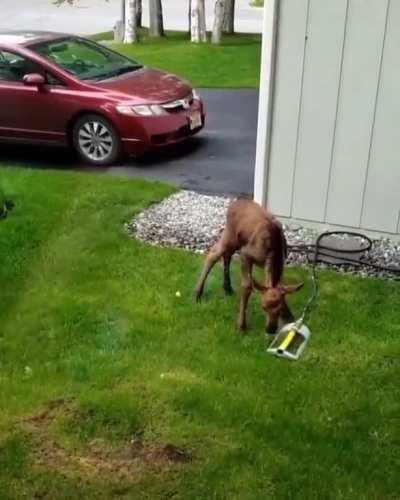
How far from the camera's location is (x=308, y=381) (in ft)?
14.9

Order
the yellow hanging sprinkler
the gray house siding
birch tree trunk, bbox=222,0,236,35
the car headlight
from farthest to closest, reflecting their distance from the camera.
Answer: birch tree trunk, bbox=222,0,236,35
the car headlight
the gray house siding
the yellow hanging sprinkler

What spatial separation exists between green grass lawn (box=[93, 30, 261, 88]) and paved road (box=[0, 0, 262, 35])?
14.0 feet

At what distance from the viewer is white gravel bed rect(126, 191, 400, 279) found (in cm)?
634

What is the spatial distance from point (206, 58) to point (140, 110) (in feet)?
28.0

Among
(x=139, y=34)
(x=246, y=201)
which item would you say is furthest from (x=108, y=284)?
(x=139, y=34)

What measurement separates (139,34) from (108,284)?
15.5 metres

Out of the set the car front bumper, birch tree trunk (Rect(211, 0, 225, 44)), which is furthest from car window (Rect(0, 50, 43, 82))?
birch tree trunk (Rect(211, 0, 225, 44))

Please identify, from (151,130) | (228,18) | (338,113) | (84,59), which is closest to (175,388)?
(338,113)

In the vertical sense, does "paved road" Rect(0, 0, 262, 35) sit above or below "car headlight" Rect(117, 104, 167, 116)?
below

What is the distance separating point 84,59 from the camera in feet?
32.2

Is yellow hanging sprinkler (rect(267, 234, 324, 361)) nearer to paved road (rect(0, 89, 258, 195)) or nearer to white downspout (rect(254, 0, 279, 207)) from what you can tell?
white downspout (rect(254, 0, 279, 207))

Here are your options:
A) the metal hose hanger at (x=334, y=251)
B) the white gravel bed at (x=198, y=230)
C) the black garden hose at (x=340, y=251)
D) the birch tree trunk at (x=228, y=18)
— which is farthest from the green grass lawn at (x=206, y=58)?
the metal hose hanger at (x=334, y=251)

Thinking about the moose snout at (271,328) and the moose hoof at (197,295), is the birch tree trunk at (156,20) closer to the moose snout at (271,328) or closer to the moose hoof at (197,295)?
the moose hoof at (197,295)

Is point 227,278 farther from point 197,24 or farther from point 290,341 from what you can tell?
point 197,24
